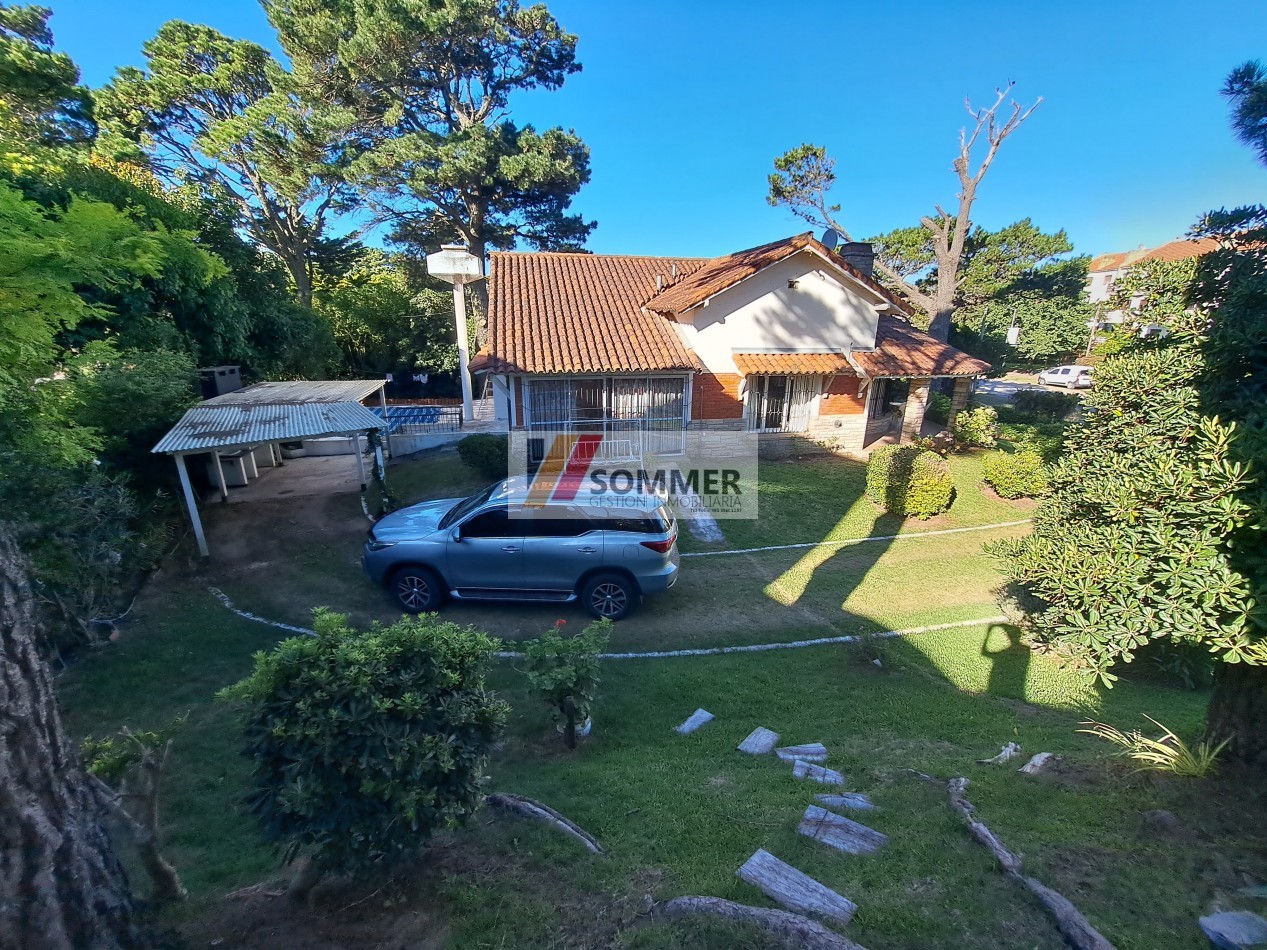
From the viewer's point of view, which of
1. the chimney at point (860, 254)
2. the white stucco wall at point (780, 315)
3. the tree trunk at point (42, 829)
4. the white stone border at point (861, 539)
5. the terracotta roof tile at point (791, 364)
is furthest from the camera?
the chimney at point (860, 254)

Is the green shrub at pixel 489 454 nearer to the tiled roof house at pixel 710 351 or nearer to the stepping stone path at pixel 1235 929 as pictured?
the tiled roof house at pixel 710 351

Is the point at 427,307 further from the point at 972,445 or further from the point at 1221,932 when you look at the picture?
the point at 1221,932

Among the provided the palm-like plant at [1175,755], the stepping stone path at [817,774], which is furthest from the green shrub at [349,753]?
the palm-like plant at [1175,755]

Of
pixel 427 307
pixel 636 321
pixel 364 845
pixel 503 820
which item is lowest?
pixel 503 820

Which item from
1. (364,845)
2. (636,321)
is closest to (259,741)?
(364,845)

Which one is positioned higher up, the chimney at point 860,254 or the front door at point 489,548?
the chimney at point 860,254

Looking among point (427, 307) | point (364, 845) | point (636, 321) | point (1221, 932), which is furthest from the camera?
point (427, 307)

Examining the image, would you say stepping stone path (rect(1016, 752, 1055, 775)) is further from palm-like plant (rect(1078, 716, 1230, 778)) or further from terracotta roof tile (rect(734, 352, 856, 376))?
terracotta roof tile (rect(734, 352, 856, 376))
